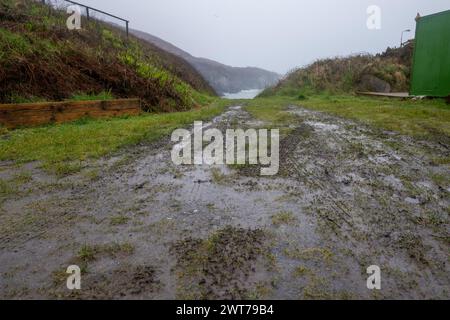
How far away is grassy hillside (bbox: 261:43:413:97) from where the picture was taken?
16703 mm

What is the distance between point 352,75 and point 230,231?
18.4 m

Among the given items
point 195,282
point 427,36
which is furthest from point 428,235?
point 427,36

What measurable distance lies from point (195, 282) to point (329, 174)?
1.91m

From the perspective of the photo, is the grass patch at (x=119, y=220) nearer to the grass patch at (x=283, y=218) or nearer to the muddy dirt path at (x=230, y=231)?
the muddy dirt path at (x=230, y=231)

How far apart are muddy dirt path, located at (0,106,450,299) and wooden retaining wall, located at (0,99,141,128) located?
2.59 meters

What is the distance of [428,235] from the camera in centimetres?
176

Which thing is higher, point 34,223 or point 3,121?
point 3,121

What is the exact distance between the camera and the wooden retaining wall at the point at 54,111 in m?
5.13

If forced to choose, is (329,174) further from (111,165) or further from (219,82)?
(219,82)

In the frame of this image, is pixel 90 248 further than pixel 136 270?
Yes

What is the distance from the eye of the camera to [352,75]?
1772 cm
